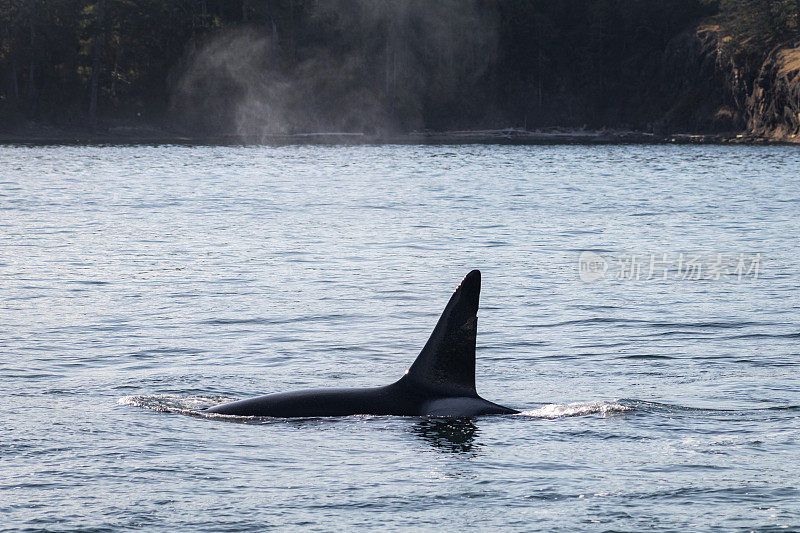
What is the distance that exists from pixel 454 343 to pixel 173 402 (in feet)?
12.8

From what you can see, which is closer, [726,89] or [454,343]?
[454,343]

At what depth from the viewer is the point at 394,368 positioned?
1661 centimetres

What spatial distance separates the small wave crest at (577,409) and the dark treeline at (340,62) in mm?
137759

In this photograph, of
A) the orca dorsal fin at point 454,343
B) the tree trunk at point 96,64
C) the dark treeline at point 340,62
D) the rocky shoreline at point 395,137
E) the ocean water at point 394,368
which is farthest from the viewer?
the dark treeline at point 340,62

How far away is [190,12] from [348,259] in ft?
461

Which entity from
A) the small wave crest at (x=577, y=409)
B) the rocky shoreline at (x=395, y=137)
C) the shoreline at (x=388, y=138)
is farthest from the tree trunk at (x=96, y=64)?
the small wave crest at (x=577, y=409)

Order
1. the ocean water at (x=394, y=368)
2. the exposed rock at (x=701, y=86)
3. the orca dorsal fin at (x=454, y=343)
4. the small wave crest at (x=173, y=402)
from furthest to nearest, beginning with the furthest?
the exposed rock at (x=701, y=86)
the small wave crest at (x=173, y=402)
the orca dorsal fin at (x=454, y=343)
the ocean water at (x=394, y=368)

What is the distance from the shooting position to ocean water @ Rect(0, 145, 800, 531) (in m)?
10.4

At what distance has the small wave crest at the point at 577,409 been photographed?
1348cm
